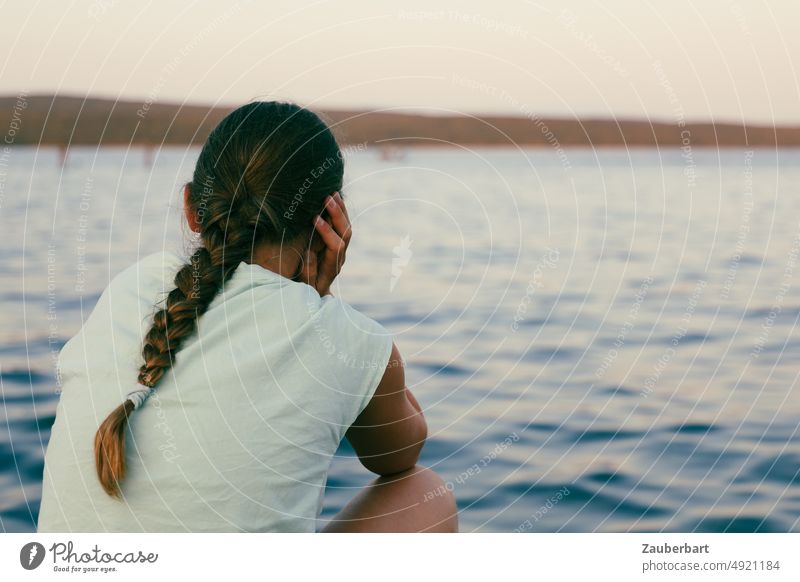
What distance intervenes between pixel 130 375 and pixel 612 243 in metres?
6.96

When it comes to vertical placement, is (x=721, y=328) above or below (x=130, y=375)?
below

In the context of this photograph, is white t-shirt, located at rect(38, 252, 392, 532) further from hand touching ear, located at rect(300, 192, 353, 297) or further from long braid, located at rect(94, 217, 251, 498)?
hand touching ear, located at rect(300, 192, 353, 297)

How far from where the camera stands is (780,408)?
376cm

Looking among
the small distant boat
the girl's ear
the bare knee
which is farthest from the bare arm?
the small distant boat

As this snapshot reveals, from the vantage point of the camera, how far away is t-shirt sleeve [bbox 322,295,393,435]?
5.39ft

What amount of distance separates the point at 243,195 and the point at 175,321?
10.3 inches

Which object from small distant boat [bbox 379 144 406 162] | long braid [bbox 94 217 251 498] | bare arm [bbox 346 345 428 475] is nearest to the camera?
long braid [bbox 94 217 251 498]

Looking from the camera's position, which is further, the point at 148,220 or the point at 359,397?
the point at 148,220

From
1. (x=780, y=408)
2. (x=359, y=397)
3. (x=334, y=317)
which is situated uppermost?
(x=334, y=317)

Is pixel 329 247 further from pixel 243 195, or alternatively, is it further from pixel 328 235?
pixel 243 195
